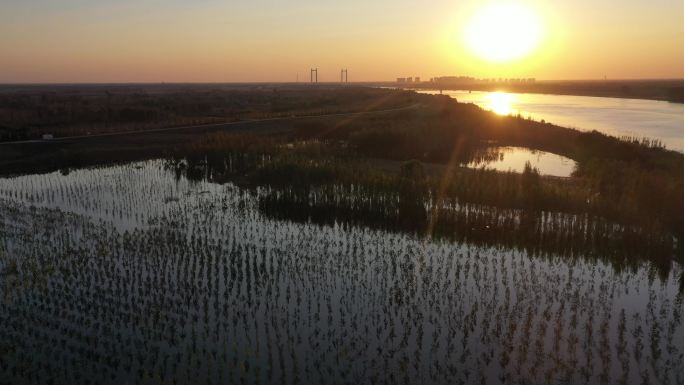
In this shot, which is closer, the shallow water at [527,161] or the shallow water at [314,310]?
the shallow water at [314,310]

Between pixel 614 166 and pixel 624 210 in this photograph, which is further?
pixel 614 166

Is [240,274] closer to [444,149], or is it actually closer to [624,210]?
[624,210]

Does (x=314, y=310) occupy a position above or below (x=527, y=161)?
below

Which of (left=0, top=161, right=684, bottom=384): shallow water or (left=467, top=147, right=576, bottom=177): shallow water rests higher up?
(left=467, top=147, right=576, bottom=177): shallow water

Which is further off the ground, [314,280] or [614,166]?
[614,166]

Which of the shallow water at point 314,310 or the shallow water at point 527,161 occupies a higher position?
the shallow water at point 527,161

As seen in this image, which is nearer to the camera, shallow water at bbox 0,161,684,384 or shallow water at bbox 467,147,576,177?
shallow water at bbox 0,161,684,384

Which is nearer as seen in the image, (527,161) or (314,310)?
(314,310)

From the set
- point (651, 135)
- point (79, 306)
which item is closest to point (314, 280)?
point (79, 306)
